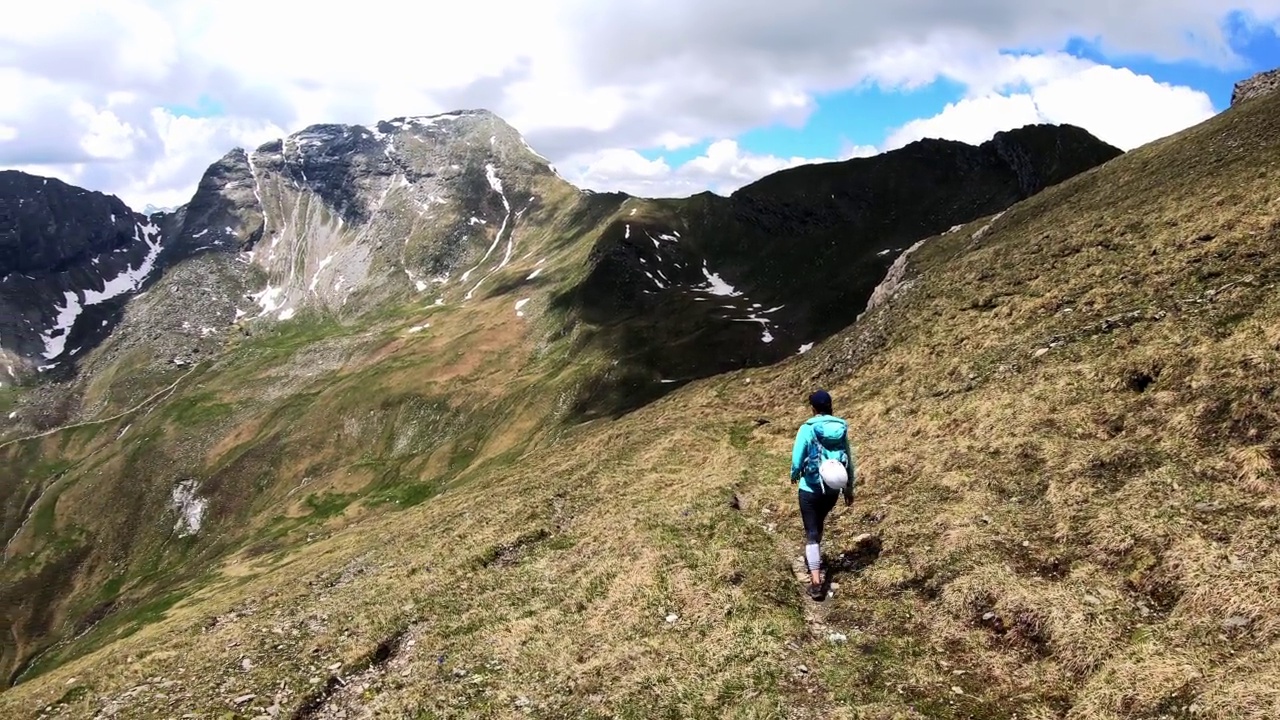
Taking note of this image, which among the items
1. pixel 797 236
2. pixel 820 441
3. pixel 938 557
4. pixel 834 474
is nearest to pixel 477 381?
pixel 797 236

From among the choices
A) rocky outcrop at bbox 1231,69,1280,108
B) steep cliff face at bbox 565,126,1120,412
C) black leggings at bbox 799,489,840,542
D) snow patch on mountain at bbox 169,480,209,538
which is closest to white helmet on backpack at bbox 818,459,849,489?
black leggings at bbox 799,489,840,542

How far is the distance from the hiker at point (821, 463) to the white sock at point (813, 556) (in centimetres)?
77

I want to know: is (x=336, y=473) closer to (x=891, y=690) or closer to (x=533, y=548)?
(x=533, y=548)

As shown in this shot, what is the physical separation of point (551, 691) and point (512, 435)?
8322 centimetres

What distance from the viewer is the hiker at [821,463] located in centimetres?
1527

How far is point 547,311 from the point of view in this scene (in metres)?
148

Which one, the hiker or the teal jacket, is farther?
the teal jacket

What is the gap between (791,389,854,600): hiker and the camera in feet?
50.1

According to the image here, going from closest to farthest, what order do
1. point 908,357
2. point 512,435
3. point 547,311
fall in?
point 908,357, point 512,435, point 547,311

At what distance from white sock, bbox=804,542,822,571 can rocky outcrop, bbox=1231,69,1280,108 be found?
65.2 metres

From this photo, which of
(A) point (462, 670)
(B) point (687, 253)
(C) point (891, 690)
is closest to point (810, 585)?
(C) point (891, 690)

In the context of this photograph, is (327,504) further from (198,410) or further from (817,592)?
(817,592)

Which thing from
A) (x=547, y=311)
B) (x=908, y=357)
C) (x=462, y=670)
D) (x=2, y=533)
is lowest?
(x=462, y=670)

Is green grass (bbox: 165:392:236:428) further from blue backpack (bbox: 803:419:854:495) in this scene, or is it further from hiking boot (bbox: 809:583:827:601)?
blue backpack (bbox: 803:419:854:495)
